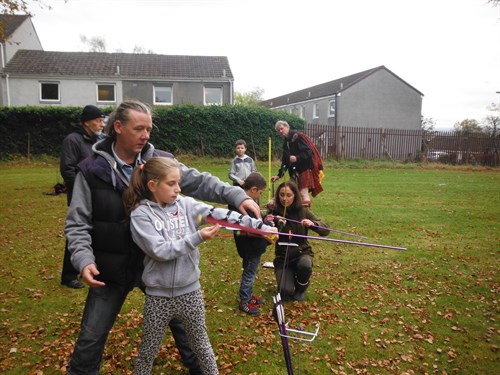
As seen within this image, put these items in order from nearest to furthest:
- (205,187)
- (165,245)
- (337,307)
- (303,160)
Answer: (165,245) → (205,187) → (337,307) → (303,160)

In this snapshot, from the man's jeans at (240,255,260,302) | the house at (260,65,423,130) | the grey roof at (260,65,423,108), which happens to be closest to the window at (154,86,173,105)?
the house at (260,65,423,130)

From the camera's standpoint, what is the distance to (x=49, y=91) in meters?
27.3

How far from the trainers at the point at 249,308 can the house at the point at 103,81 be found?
24457 millimetres

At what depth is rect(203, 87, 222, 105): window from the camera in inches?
1121

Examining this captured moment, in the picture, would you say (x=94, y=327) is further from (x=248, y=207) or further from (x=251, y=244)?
(x=251, y=244)

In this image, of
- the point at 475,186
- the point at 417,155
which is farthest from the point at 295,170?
the point at 417,155

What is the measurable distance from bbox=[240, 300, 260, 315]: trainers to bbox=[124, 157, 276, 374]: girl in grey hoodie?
6.71ft

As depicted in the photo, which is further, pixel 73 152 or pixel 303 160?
pixel 303 160

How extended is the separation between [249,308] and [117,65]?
2786 centimetres

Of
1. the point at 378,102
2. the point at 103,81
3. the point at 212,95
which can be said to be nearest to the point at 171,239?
the point at 212,95

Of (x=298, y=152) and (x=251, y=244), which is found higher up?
(x=298, y=152)

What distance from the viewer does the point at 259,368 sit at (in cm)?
378

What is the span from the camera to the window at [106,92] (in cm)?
2785

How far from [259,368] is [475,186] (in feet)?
51.8
